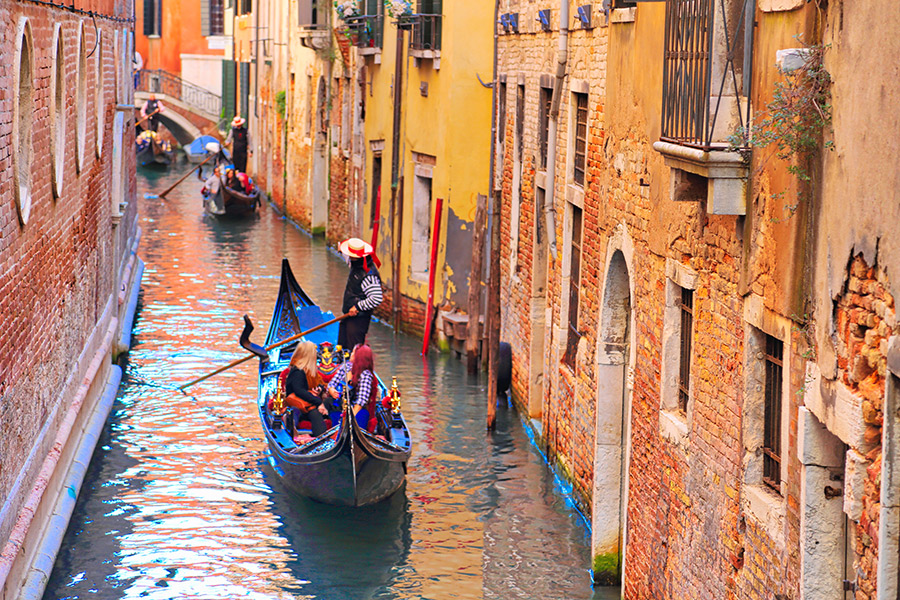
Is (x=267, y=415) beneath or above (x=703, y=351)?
beneath

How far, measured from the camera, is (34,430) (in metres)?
7.57

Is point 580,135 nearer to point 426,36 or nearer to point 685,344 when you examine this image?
point 685,344

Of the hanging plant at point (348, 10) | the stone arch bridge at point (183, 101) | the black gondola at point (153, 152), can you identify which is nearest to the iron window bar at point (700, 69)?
the hanging plant at point (348, 10)

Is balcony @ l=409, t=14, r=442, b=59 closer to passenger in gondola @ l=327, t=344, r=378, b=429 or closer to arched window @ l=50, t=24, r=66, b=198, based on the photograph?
passenger in gondola @ l=327, t=344, r=378, b=429

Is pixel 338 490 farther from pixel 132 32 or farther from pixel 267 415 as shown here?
pixel 132 32

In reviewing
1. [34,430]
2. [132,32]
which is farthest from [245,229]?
[34,430]

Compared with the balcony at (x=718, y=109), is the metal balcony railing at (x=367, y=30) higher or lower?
higher

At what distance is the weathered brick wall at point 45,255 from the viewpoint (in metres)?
6.52

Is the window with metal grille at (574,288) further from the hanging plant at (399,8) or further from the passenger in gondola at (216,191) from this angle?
the passenger in gondola at (216,191)

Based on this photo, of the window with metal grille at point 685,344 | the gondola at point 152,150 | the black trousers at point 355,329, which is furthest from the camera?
the gondola at point 152,150

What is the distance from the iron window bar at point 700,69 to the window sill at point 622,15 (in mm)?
1093

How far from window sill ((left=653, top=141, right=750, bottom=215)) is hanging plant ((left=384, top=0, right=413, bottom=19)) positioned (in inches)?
395

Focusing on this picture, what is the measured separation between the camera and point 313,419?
936 centimetres

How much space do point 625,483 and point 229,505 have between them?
3.18 metres
